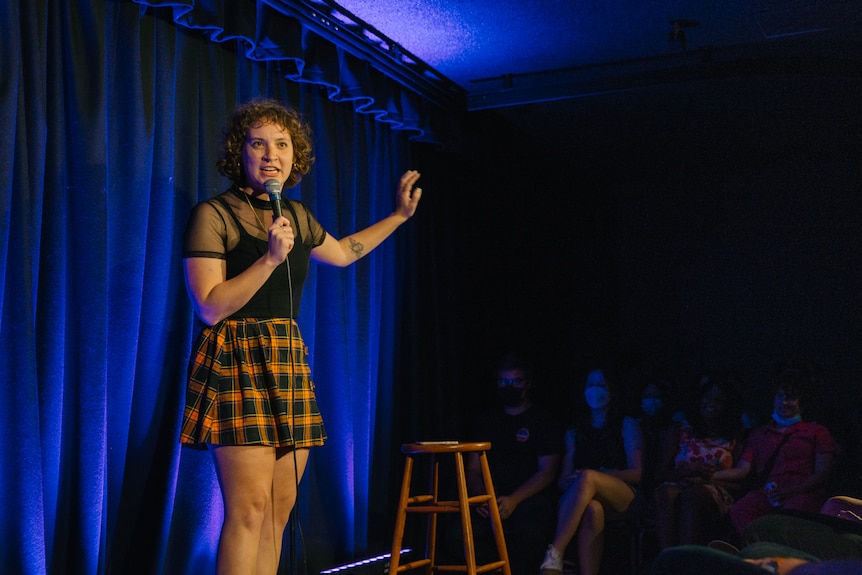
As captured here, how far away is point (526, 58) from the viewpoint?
439 centimetres

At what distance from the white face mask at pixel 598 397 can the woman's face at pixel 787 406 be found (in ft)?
2.74

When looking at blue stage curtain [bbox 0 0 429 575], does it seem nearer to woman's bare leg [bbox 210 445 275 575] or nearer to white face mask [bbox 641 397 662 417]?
woman's bare leg [bbox 210 445 275 575]

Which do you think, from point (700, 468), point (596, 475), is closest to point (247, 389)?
point (596, 475)

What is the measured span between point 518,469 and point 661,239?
10.0 ft

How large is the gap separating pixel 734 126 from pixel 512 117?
1.45m

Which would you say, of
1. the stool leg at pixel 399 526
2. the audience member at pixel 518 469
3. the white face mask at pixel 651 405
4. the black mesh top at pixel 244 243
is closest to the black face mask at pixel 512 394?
the audience member at pixel 518 469

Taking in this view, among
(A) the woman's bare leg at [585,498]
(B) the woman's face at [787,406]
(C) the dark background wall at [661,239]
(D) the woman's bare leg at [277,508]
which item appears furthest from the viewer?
(C) the dark background wall at [661,239]

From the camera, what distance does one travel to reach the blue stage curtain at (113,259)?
101 inches

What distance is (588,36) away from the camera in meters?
4.12

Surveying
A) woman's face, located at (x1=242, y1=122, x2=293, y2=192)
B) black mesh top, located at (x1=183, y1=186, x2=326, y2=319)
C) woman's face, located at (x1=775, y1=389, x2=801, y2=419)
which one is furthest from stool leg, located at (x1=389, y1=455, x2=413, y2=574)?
woman's face, located at (x1=775, y1=389, x2=801, y2=419)

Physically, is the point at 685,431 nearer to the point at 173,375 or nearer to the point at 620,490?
the point at 620,490

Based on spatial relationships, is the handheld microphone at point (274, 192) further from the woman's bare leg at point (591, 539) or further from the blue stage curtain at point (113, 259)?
the woman's bare leg at point (591, 539)

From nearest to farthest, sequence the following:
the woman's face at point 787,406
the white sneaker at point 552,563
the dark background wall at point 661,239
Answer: the white sneaker at point 552,563 < the woman's face at point 787,406 < the dark background wall at point 661,239

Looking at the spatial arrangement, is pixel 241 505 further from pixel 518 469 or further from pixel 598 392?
pixel 598 392
